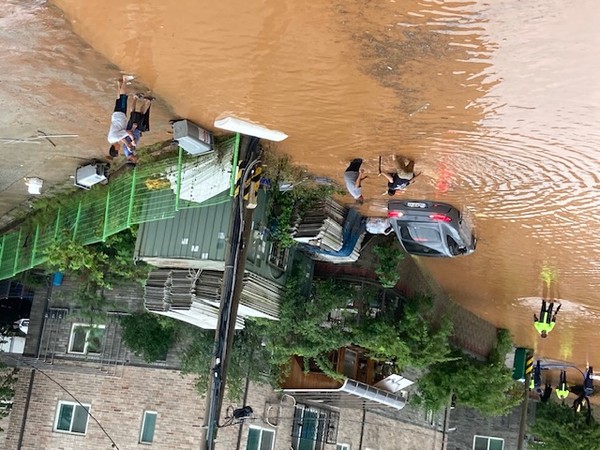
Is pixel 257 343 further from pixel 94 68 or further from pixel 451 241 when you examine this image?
pixel 94 68

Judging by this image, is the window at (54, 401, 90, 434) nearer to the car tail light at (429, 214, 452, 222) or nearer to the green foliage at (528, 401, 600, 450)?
the car tail light at (429, 214, 452, 222)

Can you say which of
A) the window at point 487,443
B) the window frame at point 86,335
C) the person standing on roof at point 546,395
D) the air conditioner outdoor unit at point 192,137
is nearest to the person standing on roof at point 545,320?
the air conditioner outdoor unit at point 192,137

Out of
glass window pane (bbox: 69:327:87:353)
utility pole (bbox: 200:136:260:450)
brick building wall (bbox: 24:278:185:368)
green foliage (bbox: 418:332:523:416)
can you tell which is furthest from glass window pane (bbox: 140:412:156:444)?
green foliage (bbox: 418:332:523:416)

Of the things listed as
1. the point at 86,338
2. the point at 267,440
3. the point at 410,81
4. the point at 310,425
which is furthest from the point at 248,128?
the point at 310,425

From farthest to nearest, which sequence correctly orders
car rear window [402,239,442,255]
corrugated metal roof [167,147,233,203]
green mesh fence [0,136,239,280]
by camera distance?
car rear window [402,239,442,255], green mesh fence [0,136,239,280], corrugated metal roof [167,147,233,203]

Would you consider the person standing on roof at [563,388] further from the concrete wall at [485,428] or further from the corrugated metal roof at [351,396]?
the corrugated metal roof at [351,396]
